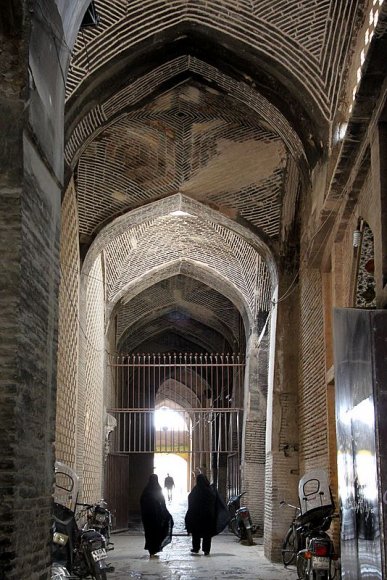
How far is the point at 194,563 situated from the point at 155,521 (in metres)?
1.40

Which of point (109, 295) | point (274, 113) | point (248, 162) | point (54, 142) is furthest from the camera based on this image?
point (109, 295)

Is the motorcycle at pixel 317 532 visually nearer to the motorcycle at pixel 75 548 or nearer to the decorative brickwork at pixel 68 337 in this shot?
the motorcycle at pixel 75 548

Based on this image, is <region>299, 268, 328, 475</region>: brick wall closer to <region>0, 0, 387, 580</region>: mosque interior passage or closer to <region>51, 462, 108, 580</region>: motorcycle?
<region>0, 0, 387, 580</region>: mosque interior passage

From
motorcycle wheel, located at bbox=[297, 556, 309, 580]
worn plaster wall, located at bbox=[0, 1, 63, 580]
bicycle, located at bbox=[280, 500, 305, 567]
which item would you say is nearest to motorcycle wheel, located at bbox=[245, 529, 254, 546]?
bicycle, located at bbox=[280, 500, 305, 567]

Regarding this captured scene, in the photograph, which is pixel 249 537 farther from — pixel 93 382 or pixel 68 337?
pixel 68 337

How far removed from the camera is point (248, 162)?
12008 millimetres

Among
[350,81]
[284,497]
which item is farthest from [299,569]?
[350,81]

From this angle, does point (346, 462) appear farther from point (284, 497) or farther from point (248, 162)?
point (248, 162)

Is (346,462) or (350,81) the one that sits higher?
(350,81)

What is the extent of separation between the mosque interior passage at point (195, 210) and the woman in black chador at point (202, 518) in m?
1.11

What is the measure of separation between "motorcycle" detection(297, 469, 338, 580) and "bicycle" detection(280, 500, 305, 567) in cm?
8

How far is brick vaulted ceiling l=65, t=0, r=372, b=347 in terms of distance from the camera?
829 centimetres

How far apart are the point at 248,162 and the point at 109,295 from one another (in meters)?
4.98

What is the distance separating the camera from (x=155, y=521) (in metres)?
12.5
